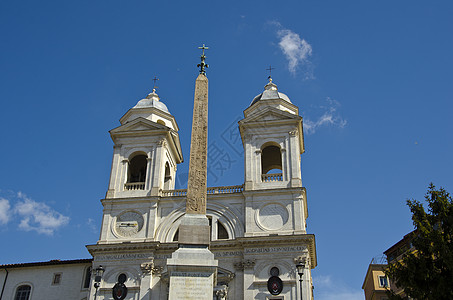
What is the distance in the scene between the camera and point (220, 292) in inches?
1230

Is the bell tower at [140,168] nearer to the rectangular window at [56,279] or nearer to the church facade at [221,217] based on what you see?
the church facade at [221,217]

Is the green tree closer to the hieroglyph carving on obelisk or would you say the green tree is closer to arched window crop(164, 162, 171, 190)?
the hieroglyph carving on obelisk

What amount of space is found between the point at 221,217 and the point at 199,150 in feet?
52.9

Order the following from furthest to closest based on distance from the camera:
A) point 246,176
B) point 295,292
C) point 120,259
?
point 246,176, point 120,259, point 295,292

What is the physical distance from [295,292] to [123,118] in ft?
66.4

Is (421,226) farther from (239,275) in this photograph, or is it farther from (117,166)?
(117,166)

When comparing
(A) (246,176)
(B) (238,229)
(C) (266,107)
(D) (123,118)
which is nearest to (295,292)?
Answer: (B) (238,229)

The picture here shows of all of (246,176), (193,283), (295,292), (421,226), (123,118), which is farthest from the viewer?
(123,118)

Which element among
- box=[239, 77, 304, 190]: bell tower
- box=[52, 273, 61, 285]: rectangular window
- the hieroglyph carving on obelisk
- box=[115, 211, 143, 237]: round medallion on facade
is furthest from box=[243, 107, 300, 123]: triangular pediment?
box=[52, 273, 61, 285]: rectangular window

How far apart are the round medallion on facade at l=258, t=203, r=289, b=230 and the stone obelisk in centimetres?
1514

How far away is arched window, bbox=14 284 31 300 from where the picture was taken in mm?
37906

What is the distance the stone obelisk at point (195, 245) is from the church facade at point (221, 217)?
14.1 m

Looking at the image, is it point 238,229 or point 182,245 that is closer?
point 182,245

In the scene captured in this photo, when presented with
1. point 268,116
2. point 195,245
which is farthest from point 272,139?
point 195,245
